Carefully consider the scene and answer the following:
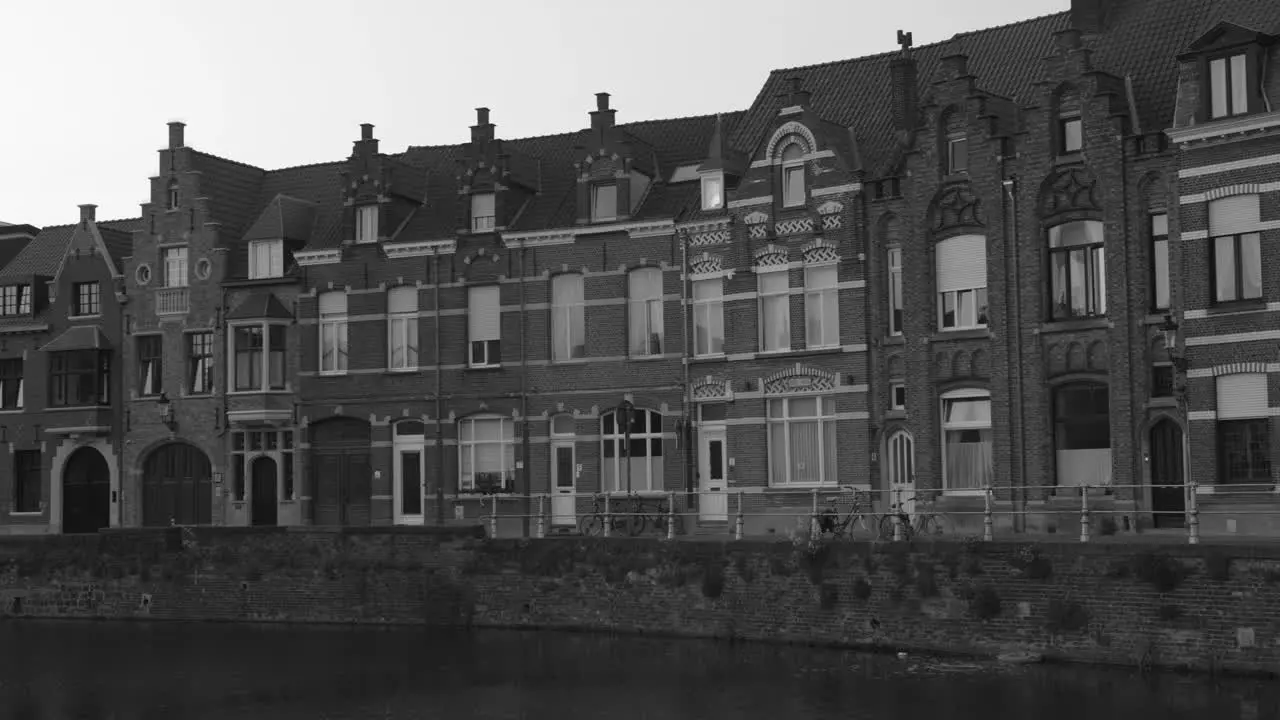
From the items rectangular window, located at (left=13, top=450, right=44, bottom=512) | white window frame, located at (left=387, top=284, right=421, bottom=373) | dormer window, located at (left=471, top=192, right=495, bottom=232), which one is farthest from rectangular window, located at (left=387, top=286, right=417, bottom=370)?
rectangular window, located at (left=13, top=450, right=44, bottom=512)

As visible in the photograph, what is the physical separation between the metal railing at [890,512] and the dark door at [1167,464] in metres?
0.11

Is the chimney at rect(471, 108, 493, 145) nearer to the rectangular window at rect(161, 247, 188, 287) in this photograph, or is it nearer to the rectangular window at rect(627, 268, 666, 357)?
the rectangular window at rect(627, 268, 666, 357)

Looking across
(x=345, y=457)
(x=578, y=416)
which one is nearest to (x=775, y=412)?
(x=578, y=416)

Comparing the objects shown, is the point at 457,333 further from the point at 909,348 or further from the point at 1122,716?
the point at 1122,716

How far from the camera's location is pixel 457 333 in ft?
150

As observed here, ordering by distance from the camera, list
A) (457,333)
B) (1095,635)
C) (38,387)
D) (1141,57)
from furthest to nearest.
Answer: (38,387) < (457,333) < (1141,57) < (1095,635)

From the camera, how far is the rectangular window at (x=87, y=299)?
51906 millimetres

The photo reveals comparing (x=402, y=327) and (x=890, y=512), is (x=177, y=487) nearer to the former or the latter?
(x=402, y=327)

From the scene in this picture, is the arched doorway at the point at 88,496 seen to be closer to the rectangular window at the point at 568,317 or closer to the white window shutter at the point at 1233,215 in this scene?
the rectangular window at the point at 568,317

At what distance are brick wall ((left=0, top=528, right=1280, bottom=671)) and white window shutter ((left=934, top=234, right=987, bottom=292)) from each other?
856cm

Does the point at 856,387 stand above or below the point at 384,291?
below

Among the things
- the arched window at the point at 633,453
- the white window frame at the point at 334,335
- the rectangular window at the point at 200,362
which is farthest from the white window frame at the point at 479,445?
the rectangular window at the point at 200,362

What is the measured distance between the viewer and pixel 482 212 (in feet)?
150

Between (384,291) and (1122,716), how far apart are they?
27.7 metres
